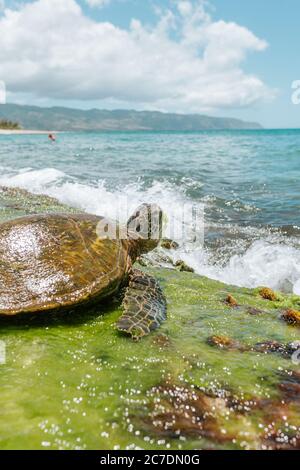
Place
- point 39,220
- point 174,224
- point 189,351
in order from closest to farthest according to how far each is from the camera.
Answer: point 189,351 → point 39,220 → point 174,224

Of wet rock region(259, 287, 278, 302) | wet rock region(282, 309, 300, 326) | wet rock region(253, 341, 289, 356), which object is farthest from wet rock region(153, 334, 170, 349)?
wet rock region(259, 287, 278, 302)

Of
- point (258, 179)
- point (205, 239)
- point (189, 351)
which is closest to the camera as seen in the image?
point (189, 351)

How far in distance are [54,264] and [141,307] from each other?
3.61 feet

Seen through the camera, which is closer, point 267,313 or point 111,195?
point 267,313

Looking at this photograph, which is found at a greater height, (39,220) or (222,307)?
(39,220)

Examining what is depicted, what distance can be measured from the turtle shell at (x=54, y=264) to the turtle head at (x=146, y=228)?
2.65 ft

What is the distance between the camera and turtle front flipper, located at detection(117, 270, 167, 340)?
4.09 meters

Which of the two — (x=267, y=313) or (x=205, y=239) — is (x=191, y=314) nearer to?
(x=267, y=313)

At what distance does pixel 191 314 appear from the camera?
5027 mm

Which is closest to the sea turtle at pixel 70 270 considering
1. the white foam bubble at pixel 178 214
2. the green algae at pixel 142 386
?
the green algae at pixel 142 386

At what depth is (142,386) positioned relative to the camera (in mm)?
3199

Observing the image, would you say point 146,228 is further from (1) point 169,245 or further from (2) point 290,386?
(1) point 169,245

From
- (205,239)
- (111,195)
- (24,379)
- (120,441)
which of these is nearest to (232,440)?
(120,441)
